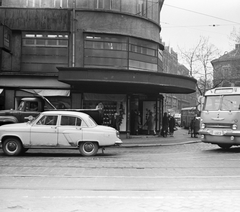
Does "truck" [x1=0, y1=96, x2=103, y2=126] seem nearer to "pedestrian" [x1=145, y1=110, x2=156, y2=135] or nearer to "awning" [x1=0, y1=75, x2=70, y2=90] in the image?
"awning" [x1=0, y1=75, x2=70, y2=90]

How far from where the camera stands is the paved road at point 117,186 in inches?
257

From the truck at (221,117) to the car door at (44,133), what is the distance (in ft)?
21.6

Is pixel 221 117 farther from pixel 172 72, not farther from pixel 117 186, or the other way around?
pixel 172 72

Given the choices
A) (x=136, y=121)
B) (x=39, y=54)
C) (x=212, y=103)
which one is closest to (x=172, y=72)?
(x=136, y=121)

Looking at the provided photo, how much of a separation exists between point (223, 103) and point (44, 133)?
25.5ft

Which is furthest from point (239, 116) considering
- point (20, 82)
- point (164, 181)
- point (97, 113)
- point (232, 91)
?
point (20, 82)

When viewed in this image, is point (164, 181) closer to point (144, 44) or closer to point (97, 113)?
point (97, 113)

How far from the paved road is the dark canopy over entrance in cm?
999

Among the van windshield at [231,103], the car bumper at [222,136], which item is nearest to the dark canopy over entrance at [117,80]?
the van windshield at [231,103]

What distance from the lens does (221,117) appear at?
55.8ft

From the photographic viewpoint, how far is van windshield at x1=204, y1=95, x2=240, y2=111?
17.0m

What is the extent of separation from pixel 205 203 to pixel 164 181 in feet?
8.14

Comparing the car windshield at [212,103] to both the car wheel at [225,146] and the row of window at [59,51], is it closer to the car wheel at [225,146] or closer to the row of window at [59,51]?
the car wheel at [225,146]

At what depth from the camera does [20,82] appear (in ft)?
82.3
